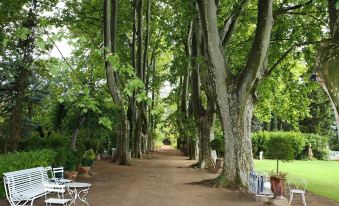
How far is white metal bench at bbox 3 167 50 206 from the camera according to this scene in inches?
384

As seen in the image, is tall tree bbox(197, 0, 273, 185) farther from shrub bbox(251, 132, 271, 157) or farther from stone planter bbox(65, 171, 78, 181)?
shrub bbox(251, 132, 271, 157)

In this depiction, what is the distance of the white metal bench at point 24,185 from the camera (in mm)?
9742

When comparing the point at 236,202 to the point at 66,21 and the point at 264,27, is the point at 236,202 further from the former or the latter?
the point at 66,21

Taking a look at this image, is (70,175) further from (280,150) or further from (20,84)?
(20,84)

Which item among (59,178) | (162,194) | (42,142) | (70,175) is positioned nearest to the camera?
(59,178)

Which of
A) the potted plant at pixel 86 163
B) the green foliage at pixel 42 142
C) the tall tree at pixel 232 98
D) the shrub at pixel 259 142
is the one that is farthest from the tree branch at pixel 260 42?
the shrub at pixel 259 142

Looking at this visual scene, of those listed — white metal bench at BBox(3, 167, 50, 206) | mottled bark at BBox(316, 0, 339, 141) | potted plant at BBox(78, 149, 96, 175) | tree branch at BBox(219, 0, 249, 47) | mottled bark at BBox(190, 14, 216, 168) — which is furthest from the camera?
mottled bark at BBox(190, 14, 216, 168)

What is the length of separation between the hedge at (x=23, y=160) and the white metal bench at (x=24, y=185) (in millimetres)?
968

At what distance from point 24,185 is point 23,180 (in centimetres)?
13

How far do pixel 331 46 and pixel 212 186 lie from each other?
13.0 m

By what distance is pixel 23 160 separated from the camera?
12758 mm

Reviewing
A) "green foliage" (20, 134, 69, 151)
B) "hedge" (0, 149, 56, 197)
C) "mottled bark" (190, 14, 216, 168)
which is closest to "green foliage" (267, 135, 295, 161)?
"hedge" (0, 149, 56, 197)

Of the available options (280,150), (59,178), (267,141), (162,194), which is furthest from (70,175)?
(267,141)

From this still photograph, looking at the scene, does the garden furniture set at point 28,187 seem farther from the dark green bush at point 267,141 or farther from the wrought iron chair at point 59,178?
the dark green bush at point 267,141
